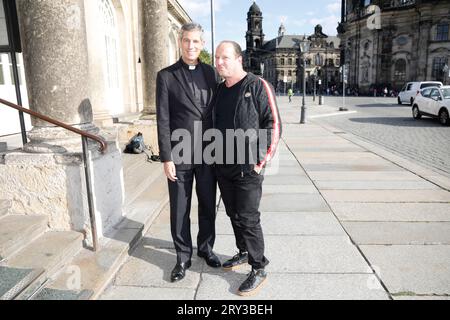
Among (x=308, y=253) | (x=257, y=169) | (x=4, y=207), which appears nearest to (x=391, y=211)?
(x=308, y=253)

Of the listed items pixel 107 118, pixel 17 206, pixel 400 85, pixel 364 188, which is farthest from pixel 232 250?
pixel 400 85

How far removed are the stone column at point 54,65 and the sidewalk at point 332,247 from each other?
1.49m

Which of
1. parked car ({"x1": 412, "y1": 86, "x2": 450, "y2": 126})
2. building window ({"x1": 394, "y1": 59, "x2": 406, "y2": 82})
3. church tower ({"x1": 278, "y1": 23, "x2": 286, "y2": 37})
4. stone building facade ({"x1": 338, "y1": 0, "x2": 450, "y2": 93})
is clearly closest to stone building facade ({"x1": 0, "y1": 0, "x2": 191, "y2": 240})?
parked car ({"x1": 412, "y1": 86, "x2": 450, "y2": 126})

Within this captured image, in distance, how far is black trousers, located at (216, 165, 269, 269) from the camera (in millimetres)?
2949

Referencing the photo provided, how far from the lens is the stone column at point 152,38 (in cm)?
806

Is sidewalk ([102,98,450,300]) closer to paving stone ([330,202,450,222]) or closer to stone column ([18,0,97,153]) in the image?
paving stone ([330,202,450,222])

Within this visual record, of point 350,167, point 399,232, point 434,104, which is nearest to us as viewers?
point 399,232

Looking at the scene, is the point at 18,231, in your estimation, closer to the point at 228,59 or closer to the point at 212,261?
the point at 212,261

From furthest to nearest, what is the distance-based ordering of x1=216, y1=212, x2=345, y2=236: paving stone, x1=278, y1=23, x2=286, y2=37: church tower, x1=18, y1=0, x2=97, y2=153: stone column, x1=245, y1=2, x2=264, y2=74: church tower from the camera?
x1=278, y1=23, x2=286, y2=37: church tower → x1=245, y1=2, x2=264, y2=74: church tower → x1=216, y1=212, x2=345, y2=236: paving stone → x1=18, y1=0, x2=97, y2=153: stone column

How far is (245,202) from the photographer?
297 centimetres

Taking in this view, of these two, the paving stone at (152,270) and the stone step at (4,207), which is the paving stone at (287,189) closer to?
the paving stone at (152,270)

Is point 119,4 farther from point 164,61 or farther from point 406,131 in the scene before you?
point 406,131

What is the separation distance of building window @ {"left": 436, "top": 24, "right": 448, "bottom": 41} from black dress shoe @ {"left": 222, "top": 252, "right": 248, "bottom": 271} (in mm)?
61102

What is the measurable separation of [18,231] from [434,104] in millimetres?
17236
